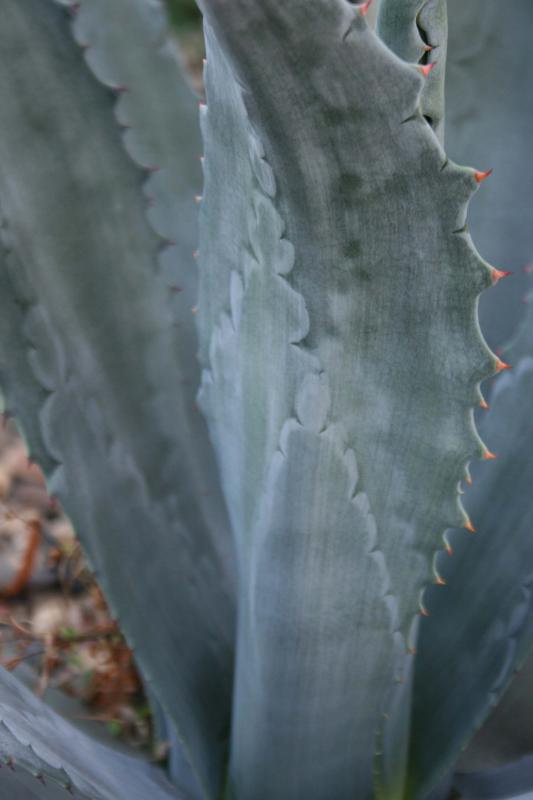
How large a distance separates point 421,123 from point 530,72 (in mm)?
590

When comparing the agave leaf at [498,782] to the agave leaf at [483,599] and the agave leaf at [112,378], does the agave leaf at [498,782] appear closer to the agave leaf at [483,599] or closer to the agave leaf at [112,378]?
the agave leaf at [483,599]

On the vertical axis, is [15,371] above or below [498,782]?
above

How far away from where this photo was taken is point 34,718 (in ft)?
2.39

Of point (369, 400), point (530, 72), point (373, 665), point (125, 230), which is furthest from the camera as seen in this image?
point (530, 72)

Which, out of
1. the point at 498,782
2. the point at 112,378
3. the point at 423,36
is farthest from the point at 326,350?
the point at 498,782

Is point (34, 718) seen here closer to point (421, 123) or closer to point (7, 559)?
point (421, 123)

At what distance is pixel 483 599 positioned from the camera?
35.8 inches

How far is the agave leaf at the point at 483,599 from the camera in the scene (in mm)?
874

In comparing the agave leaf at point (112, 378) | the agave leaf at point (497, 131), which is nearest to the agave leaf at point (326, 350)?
the agave leaf at point (112, 378)

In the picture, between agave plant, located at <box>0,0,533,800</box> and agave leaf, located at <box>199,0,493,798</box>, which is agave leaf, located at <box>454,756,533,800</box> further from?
agave leaf, located at <box>199,0,493,798</box>

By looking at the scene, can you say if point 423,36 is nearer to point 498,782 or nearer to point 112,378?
point 112,378

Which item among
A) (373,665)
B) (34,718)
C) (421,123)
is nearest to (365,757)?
(373,665)

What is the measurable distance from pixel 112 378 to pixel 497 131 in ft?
1.53

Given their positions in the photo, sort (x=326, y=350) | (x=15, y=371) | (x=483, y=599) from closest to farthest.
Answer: (x=326, y=350), (x=15, y=371), (x=483, y=599)
